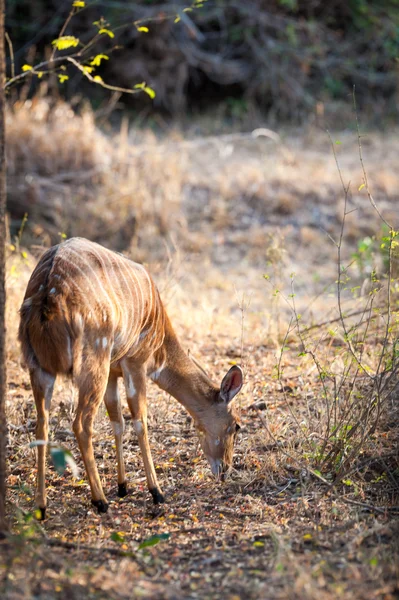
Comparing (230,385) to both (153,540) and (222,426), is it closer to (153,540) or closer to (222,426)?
(222,426)

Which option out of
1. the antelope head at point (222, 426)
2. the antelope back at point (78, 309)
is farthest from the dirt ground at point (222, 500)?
the antelope back at point (78, 309)

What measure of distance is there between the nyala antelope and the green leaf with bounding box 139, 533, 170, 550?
479 millimetres

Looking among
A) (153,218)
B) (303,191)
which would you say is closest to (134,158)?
(153,218)

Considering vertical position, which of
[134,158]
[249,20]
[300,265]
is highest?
[249,20]

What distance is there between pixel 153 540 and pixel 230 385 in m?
1.47

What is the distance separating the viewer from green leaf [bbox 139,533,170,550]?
12.1ft

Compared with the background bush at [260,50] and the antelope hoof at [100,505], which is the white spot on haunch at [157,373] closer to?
the antelope hoof at [100,505]

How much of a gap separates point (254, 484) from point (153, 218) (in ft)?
19.8

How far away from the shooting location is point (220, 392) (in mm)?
5020

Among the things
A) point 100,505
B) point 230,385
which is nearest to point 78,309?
point 100,505

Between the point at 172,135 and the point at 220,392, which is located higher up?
the point at 220,392

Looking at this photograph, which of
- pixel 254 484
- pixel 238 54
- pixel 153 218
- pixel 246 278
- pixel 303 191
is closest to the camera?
pixel 254 484

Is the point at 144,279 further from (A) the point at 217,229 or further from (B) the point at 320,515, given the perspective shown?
(A) the point at 217,229

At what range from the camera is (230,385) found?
5000 millimetres
